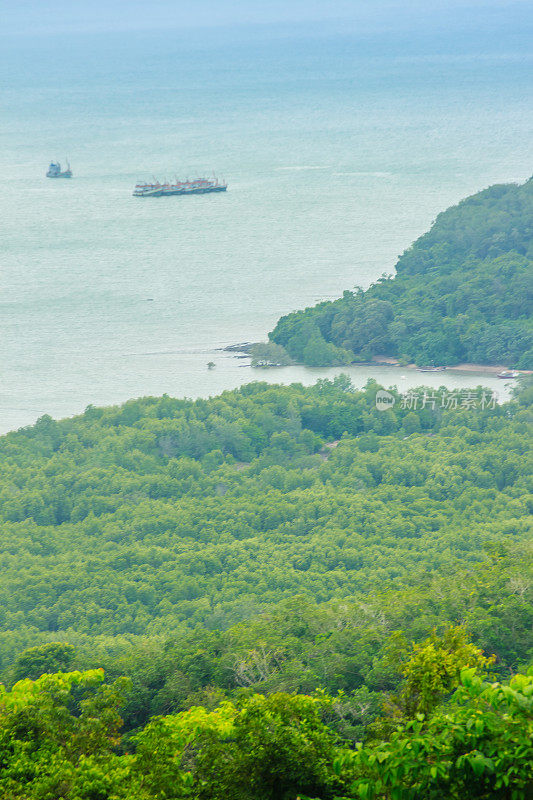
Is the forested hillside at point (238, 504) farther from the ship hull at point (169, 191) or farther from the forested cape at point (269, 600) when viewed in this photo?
the ship hull at point (169, 191)

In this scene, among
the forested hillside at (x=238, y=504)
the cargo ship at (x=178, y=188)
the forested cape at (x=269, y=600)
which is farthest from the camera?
the cargo ship at (x=178, y=188)

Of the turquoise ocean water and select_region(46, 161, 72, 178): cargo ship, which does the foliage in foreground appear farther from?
select_region(46, 161, 72, 178): cargo ship

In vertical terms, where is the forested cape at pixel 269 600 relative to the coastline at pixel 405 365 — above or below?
below

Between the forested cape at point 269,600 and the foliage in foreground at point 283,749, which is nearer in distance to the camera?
the foliage in foreground at point 283,749

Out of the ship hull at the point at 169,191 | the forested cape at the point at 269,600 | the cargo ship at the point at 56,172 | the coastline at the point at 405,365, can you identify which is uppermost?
the cargo ship at the point at 56,172

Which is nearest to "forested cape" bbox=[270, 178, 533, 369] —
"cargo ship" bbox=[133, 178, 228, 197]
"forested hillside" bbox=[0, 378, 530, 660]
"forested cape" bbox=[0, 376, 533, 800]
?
"forested cape" bbox=[0, 376, 533, 800]

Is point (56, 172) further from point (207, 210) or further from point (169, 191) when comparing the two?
point (207, 210)

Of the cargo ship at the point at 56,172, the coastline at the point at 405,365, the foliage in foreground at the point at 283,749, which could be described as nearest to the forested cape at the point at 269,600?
the foliage in foreground at the point at 283,749
